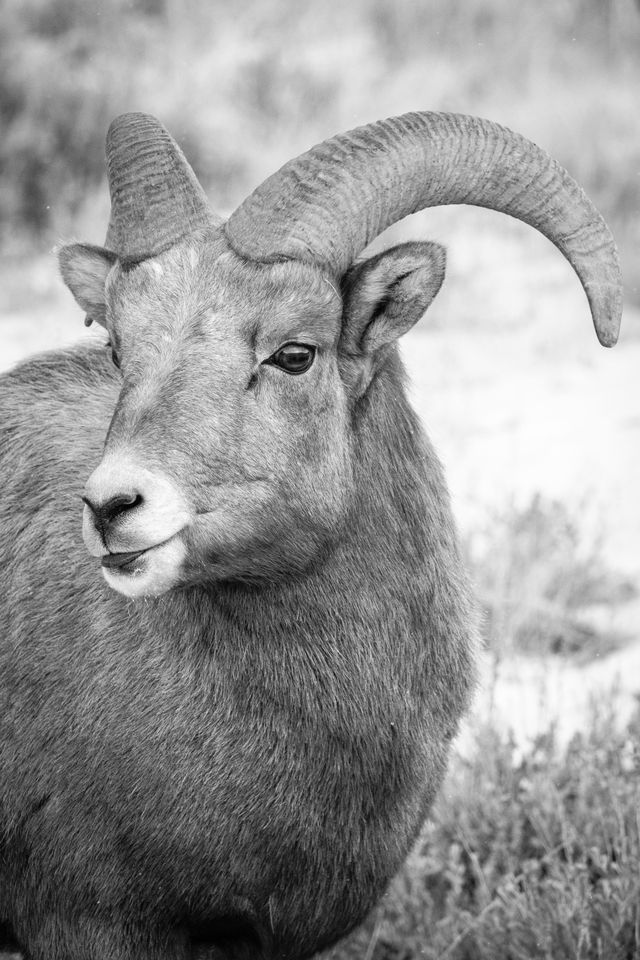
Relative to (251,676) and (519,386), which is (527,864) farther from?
(519,386)

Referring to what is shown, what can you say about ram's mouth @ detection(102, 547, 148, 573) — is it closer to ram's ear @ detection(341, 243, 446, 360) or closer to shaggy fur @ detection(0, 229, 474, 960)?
shaggy fur @ detection(0, 229, 474, 960)

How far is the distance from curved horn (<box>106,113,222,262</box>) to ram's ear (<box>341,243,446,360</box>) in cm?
57

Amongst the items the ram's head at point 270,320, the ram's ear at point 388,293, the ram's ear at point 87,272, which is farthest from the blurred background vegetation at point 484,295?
the ram's ear at point 87,272

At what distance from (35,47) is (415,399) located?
12.2 meters

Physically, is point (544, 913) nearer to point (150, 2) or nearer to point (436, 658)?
point (436, 658)

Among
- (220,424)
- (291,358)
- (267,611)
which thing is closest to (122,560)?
(220,424)

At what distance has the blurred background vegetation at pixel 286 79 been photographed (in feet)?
47.1

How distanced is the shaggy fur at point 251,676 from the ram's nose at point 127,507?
0.80 feet

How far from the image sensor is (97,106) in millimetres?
14656

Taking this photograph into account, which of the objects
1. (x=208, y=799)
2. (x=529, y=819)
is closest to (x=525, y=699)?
(x=529, y=819)

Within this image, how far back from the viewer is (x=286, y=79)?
15258mm

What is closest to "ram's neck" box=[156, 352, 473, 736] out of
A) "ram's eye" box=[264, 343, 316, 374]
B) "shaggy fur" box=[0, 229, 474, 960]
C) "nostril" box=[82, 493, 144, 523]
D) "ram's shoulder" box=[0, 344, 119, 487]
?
"shaggy fur" box=[0, 229, 474, 960]

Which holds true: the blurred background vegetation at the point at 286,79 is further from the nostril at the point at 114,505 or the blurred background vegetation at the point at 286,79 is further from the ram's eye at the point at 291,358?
the nostril at the point at 114,505

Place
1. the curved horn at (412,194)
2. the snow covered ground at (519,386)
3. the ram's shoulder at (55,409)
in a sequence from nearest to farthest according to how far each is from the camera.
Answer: the curved horn at (412,194) → the ram's shoulder at (55,409) → the snow covered ground at (519,386)
